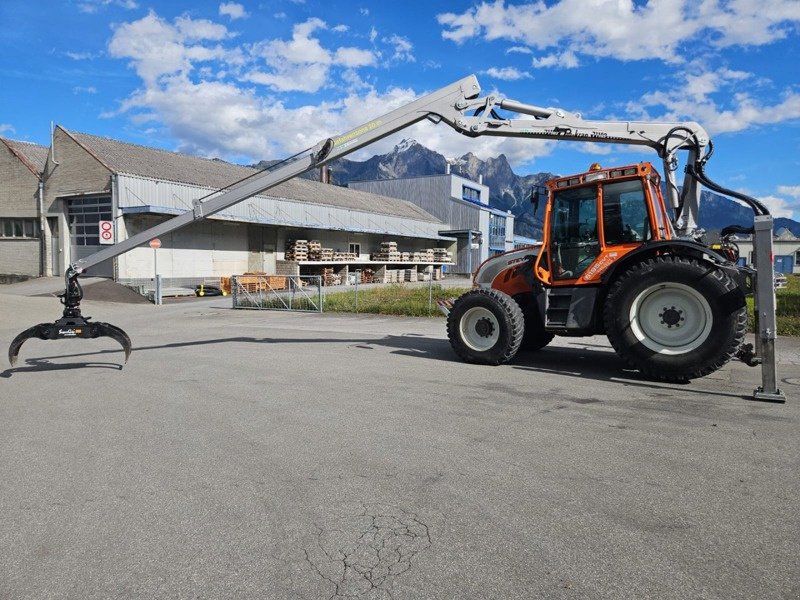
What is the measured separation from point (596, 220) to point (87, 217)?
3043cm

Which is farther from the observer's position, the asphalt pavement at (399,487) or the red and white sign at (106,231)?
the red and white sign at (106,231)

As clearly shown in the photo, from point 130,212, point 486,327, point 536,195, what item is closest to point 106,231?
point 130,212

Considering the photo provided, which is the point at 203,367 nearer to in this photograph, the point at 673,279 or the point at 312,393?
the point at 312,393

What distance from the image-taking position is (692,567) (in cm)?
309

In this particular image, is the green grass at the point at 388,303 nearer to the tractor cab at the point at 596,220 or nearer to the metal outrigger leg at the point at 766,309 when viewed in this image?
the tractor cab at the point at 596,220

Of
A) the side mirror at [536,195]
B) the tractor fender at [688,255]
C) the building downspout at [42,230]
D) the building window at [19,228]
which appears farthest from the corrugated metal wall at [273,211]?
the tractor fender at [688,255]

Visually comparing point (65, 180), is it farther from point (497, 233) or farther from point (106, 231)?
point (497, 233)

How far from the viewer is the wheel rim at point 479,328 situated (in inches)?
370

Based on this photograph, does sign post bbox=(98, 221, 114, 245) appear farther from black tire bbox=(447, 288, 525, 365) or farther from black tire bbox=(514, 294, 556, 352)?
black tire bbox=(514, 294, 556, 352)

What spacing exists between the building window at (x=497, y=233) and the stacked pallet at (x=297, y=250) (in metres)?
30.2

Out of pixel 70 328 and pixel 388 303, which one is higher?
pixel 70 328

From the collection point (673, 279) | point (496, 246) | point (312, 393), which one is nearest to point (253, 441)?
point (312, 393)

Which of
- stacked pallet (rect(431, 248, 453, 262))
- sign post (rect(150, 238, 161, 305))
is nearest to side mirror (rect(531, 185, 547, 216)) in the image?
sign post (rect(150, 238, 161, 305))

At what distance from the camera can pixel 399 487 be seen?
424 cm
